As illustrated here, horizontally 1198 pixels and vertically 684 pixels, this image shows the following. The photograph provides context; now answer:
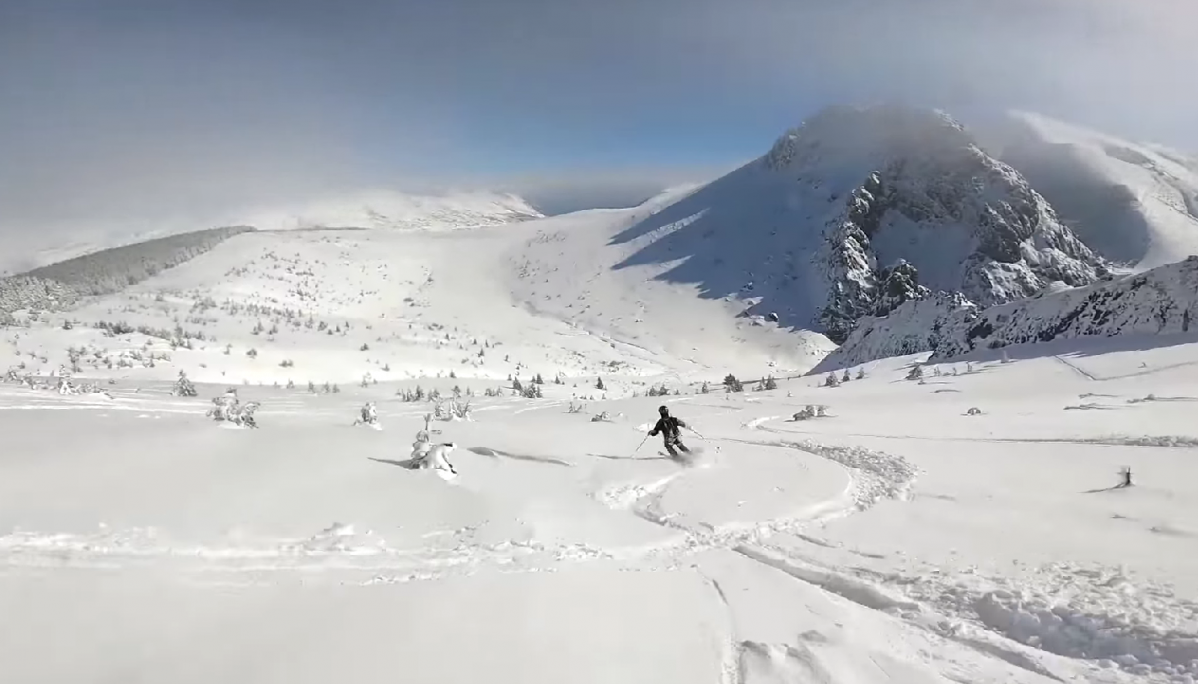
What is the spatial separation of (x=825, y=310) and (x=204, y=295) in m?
47.1

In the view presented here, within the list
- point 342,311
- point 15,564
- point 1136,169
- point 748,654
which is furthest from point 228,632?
point 1136,169

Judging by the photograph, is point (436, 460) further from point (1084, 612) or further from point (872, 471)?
point (1084, 612)

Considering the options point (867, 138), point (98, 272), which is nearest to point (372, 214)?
point (98, 272)

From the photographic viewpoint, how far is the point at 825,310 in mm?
56031

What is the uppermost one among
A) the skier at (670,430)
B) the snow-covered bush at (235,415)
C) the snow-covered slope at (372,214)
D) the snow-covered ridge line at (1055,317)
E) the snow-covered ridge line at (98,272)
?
the snow-covered slope at (372,214)

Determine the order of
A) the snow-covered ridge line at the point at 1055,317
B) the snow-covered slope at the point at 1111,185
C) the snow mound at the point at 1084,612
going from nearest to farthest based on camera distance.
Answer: the snow mound at the point at 1084,612 → the snow-covered ridge line at the point at 1055,317 → the snow-covered slope at the point at 1111,185

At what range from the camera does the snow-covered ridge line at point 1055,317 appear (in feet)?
64.2

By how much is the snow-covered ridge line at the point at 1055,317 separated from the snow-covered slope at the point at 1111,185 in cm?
4139

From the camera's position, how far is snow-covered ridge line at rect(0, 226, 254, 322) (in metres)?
34.1

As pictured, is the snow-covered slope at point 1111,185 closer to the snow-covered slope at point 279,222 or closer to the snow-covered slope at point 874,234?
the snow-covered slope at point 874,234

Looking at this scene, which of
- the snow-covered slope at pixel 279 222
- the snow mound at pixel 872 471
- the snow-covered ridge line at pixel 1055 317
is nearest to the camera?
the snow mound at pixel 872 471

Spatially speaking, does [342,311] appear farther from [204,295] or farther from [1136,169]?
[1136,169]

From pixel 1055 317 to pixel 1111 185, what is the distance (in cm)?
6032

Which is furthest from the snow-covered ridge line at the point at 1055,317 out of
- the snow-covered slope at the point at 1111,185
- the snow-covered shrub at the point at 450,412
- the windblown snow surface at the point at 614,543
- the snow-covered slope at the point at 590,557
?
the snow-covered slope at the point at 1111,185
